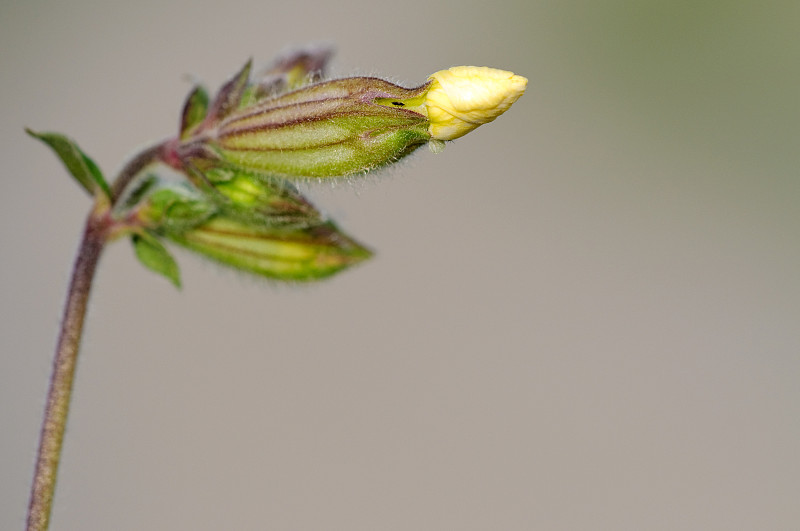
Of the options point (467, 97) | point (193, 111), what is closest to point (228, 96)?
point (193, 111)

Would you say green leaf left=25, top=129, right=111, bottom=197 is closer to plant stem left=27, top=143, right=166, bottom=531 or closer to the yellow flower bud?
plant stem left=27, top=143, right=166, bottom=531

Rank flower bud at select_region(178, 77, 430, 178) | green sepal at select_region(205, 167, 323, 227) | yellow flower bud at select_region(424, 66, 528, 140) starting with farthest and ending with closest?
green sepal at select_region(205, 167, 323, 227) → flower bud at select_region(178, 77, 430, 178) → yellow flower bud at select_region(424, 66, 528, 140)

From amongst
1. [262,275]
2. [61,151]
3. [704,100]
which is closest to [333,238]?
[262,275]

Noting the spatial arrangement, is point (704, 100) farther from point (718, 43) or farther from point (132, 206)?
point (132, 206)

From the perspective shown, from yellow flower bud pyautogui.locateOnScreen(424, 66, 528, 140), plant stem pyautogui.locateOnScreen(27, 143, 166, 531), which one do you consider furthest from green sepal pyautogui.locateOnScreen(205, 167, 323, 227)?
yellow flower bud pyautogui.locateOnScreen(424, 66, 528, 140)

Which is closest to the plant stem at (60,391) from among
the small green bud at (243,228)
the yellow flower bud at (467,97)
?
the small green bud at (243,228)
